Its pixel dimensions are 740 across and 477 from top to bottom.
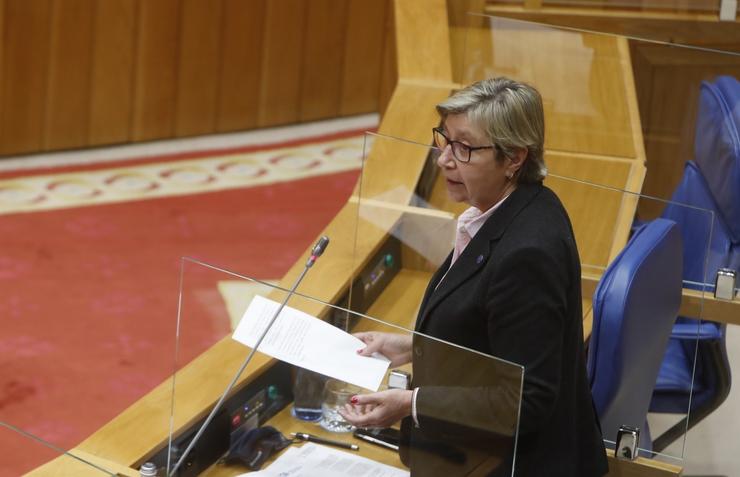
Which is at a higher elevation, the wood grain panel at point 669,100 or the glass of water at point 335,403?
the wood grain panel at point 669,100

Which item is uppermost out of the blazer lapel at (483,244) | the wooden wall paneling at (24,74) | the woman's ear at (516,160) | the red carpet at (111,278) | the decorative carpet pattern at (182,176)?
the woman's ear at (516,160)

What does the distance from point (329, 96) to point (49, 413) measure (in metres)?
2.02

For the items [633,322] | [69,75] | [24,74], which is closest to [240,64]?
[69,75]

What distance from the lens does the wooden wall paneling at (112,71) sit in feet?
10.9

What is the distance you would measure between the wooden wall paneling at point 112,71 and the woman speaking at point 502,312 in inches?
97.6

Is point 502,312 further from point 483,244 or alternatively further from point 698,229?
point 698,229

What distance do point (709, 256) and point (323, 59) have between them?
2421 mm

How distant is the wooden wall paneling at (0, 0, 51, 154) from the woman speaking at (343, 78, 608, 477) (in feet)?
7.91

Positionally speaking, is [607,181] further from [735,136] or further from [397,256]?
[397,256]

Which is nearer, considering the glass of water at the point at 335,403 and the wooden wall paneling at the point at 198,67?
the glass of water at the point at 335,403

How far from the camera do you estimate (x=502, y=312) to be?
0.97m

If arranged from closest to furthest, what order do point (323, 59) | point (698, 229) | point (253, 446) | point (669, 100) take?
point (253, 446)
point (698, 229)
point (669, 100)
point (323, 59)

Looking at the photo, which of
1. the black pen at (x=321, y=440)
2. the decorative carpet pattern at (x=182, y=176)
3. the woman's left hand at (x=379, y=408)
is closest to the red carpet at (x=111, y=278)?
the decorative carpet pattern at (x=182, y=176)

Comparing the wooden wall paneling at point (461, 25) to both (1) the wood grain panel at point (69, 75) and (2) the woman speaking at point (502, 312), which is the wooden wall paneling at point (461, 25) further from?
(1) the wood grain panel at point (69, 75)
